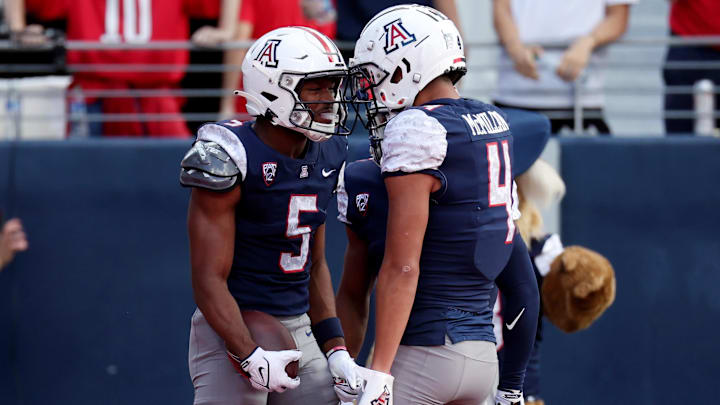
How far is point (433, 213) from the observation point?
300 cm

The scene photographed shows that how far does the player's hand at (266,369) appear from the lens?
315 cm

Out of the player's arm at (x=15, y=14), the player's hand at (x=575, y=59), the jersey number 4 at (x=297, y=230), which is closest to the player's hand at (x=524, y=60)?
the player's hand at (x=575, y=59)

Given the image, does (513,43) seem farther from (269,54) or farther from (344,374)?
(344,374)

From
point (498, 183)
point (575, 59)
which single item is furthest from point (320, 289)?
point (575, 59)

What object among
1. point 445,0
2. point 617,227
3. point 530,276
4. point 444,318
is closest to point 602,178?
point 617,227

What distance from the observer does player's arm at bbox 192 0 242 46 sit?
5.39 meters

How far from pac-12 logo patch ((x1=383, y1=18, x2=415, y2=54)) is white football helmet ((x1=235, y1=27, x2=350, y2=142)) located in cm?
24

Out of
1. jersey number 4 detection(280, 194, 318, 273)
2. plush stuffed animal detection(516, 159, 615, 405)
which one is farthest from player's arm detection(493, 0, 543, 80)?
jersey number 4 detection(280, 194, 318, 273)

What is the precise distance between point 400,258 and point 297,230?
1.76 ft

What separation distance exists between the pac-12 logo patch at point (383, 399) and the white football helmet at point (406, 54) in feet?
2.86

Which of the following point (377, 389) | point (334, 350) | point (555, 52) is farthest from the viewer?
point (555, 52)

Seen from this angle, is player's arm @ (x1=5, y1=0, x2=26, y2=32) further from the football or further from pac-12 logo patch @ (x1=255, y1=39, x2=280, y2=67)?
the football

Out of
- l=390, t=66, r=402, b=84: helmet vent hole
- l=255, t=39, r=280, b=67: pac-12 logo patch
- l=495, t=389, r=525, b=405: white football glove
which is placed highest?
l=255, t=39, r=280, b=67: pac-12 logo patch

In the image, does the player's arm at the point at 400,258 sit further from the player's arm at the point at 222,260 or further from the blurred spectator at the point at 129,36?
the blurred spectator at the point at 129,36
